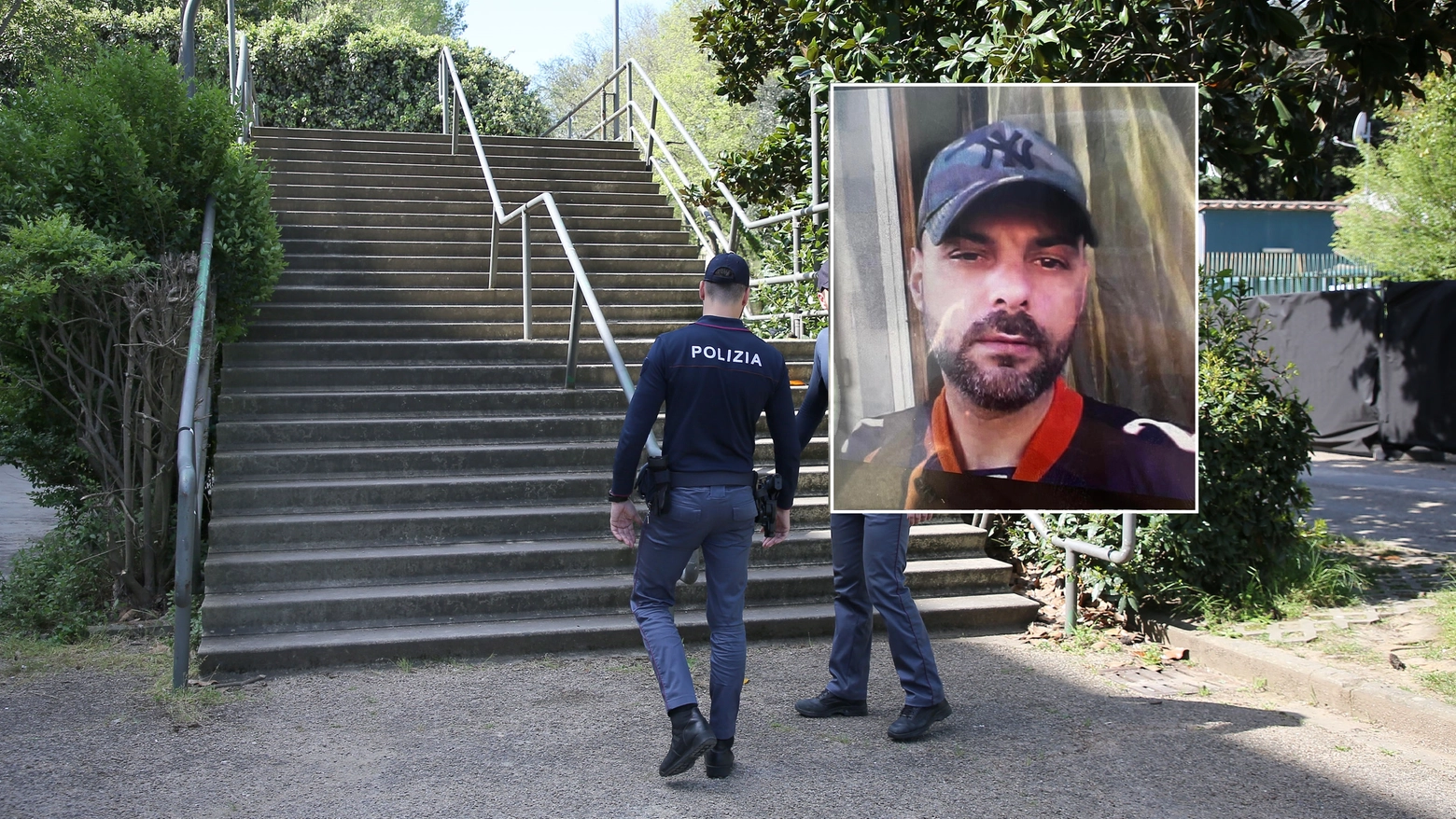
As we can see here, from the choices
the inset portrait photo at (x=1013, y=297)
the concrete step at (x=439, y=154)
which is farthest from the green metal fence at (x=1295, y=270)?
the inset portrait photo at (x=1013, y=297)

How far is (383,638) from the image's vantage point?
17.6ft

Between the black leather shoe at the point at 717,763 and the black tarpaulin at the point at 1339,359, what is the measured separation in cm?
1174

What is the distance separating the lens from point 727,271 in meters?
4.23

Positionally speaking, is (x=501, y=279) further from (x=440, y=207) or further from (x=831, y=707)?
(x=831, y=707)

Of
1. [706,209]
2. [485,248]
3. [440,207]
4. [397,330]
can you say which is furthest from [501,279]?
[706,209]

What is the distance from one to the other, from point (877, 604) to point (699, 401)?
3.67ft

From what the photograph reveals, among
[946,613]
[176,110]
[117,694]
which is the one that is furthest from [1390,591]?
[176,110]

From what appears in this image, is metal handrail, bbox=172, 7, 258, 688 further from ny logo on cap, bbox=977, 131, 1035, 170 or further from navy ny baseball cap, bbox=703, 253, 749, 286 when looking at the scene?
ny logo on cap, bbox=977, 131, 1035, 170

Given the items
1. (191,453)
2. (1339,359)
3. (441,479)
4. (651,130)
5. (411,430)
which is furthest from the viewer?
(1339,359)

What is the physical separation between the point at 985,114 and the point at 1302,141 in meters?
3.72

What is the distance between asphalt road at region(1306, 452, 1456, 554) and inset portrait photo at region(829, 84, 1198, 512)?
16.3 feet

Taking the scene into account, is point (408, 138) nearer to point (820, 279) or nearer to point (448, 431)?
point (448, 431)

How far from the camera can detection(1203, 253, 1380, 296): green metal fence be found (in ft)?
58.1

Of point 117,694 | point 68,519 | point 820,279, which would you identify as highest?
point 820,279
